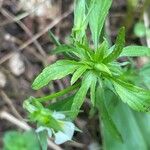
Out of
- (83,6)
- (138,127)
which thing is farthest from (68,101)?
(138,127)

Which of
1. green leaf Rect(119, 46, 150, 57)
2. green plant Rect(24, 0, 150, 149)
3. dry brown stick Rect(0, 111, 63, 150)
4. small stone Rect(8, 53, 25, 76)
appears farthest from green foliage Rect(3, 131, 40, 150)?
green leaf Rect(119, 46, 150, 57)

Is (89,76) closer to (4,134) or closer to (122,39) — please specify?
(122,39)

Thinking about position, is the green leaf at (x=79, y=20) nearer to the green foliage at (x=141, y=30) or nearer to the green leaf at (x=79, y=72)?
the green leaf at (x=79, y=72)

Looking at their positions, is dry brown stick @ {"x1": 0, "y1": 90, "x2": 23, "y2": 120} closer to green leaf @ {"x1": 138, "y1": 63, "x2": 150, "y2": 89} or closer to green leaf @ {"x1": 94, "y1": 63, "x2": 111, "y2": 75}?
green leaf @ {"x1": 138, "y1": 63, "x2": 150, "y2": 89}

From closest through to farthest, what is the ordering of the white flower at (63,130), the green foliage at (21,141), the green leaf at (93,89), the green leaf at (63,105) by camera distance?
1. the white flower at (63,130)
2. the green leaf at (93,89)
3. the green leaf at (63,105)
4. the green foliage at (21,141)

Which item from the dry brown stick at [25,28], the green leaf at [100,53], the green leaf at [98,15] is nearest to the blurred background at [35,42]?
the dry brown stick at [25,28]
